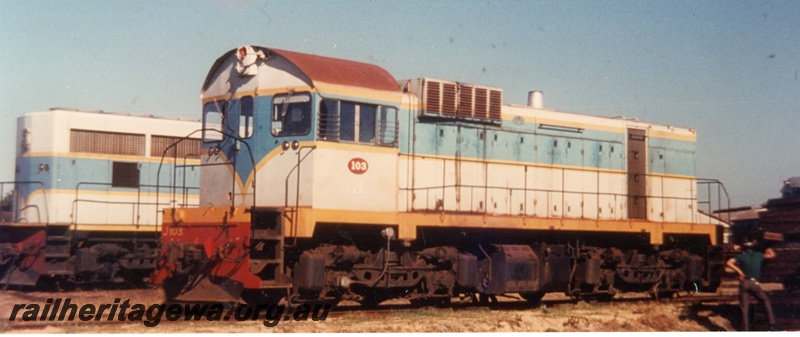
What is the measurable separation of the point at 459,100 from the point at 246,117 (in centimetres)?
313

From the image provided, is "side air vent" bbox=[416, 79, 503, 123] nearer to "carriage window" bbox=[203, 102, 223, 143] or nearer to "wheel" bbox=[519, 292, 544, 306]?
"carriage window" bbox=[203, 102, 223, 143]

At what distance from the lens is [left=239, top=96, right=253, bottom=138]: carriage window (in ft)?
38.3

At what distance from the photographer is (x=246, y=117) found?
38.5 ft

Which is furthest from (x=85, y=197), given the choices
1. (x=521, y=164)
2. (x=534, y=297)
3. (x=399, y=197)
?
(x=534, y=297)

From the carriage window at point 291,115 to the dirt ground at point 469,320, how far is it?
7.95 ft

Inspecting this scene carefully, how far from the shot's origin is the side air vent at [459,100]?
1242cm

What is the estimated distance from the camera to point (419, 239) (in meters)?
12.3

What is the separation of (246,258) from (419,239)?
2.72m

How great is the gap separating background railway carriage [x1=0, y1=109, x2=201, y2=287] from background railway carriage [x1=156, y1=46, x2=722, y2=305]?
428 centimetres

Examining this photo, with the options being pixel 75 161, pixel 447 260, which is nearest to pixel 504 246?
pixel 447 260

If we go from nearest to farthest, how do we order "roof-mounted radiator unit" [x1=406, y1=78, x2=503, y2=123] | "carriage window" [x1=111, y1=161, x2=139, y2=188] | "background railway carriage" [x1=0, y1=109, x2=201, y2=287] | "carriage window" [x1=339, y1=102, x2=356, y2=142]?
1. "carriage window" [x1=339, y1=102, x2=356, y2=142]
2. "roof-mounted radiator unit" [x1=406, y1=78, x2=503, y2=123]
3. "background railway carriage" [x1=0, y1=109, x2=201, y2=287]
4. "carriage window" [x1=111, y1=161, x2=139, y2=188]

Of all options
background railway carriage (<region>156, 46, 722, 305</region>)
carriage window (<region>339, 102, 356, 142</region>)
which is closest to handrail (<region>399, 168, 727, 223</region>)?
background railway carriage (<region>156, 46, 722, 305</region>)

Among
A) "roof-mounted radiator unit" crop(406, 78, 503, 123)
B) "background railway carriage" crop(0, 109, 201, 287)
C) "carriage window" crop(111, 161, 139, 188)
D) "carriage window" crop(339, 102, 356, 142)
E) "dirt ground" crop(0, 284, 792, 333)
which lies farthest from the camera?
"carriage window" crop(111, 161, 139, 188)

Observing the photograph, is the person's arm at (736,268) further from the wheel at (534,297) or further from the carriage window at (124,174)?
the carriage window at (124,174)
